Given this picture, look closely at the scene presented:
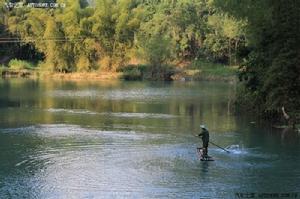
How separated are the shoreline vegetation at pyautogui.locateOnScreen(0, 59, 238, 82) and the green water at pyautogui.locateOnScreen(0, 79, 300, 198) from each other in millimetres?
39377

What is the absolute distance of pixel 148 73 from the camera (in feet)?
293

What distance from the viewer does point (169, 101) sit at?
53688 millimetres

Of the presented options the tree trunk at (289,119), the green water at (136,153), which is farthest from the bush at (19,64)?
the tree trunk at (289,119)

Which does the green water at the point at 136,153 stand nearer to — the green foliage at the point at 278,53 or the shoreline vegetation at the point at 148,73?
the green foliage at the point at 278,53

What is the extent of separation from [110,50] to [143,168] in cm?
6954

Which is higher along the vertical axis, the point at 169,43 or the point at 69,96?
the point at 169,43

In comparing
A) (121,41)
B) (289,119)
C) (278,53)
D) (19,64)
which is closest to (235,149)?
(289,119)

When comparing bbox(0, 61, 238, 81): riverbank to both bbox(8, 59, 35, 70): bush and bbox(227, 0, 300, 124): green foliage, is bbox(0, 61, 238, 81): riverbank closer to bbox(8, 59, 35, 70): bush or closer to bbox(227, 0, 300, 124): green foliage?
bbox(8, 59, 35, 70): bush

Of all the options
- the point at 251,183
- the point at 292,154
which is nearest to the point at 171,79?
the point at 292,154

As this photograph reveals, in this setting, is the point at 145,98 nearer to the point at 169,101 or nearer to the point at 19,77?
the point at 169,101

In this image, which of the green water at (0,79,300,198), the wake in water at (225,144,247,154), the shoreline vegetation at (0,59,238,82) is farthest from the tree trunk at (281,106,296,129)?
the shoreline vegetation at (0,59,238,82)

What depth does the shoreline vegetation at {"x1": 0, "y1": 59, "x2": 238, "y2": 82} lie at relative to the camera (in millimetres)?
88375

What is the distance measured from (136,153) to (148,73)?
62.6 metres

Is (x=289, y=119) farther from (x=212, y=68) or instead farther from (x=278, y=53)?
(x=212, y=68)
